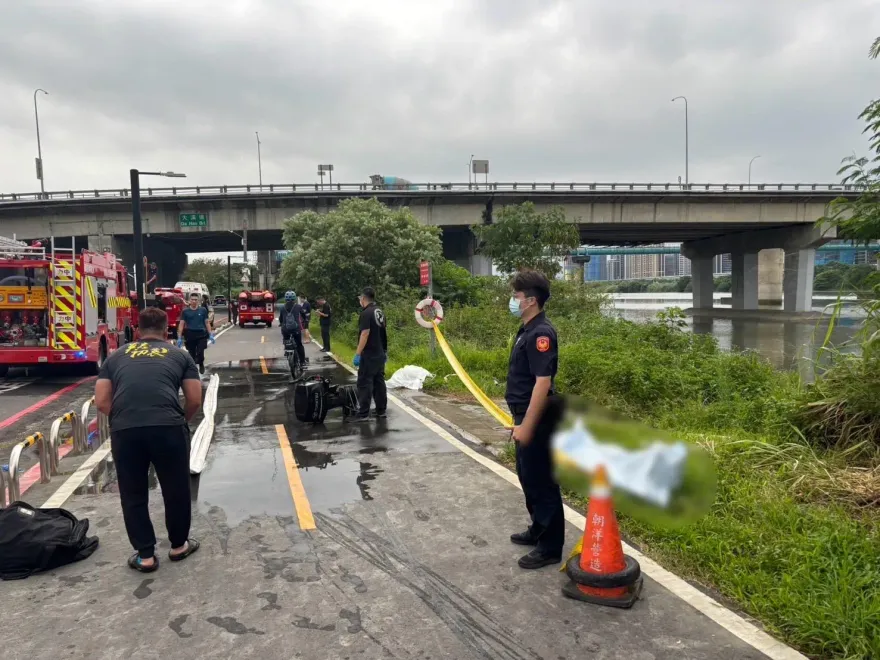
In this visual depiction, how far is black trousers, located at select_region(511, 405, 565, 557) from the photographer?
13.8 ft

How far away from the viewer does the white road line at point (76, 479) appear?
568 cm

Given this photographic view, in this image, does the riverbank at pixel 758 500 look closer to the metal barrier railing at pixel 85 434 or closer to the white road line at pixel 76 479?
the white road line at pixel 76 479

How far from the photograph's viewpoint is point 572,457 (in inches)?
153

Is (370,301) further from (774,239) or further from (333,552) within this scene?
(774,239)

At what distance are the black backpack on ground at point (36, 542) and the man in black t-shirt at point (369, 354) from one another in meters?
4.60

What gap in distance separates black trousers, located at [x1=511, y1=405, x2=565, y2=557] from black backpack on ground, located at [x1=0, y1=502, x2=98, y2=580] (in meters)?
3.05

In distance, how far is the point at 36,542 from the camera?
4285mm

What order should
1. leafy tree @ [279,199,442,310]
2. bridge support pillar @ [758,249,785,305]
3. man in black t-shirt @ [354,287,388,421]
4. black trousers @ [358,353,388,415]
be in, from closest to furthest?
1. man in black t-shirt @ [354,287,388,421]
2. black trousers @ [358,353,388,415]
3. leafy tree @ [279,199,442,310]
4. bridge support pillar @ [758,249,785,305]

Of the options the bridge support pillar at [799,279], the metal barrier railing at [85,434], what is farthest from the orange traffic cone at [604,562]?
the bridge support pillar at [799,279]

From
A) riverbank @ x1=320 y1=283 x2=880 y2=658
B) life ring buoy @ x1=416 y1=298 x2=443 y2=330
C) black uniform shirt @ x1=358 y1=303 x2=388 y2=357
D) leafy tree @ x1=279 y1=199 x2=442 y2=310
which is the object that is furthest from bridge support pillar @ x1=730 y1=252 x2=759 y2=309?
black uniform shirt @ x1=358 y1=303 x2=388 y2=357

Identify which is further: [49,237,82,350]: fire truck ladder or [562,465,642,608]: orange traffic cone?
[49,237,82,350]: fire truck ladder

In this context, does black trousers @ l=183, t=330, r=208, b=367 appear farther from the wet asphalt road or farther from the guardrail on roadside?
the wet asphalt road

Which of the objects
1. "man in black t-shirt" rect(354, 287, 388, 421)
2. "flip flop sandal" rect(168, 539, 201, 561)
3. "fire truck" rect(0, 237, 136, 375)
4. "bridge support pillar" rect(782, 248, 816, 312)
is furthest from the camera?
"bridge support pillar" rect(782, 248, 816, 312)

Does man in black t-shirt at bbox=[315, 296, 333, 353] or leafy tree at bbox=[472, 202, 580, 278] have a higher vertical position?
leafy tree at bbox=[472, 202, 580, 278]
